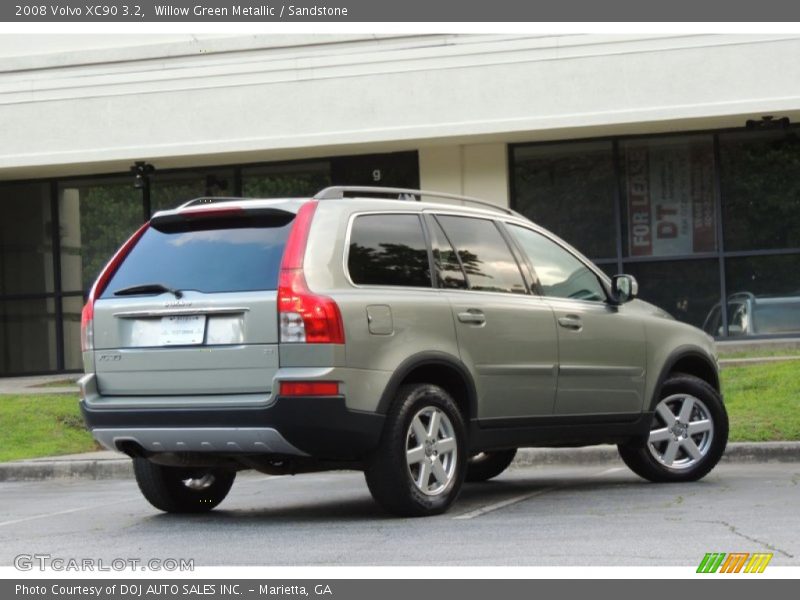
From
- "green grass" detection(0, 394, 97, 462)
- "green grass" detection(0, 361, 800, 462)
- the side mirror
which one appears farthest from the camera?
"green grass" detection(0, 394, 97, 462)

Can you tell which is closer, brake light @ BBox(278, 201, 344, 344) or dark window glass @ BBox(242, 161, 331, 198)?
brake light @ BBox(278, 201, 344, 344)

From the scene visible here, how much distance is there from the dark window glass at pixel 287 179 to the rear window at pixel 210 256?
13.3m

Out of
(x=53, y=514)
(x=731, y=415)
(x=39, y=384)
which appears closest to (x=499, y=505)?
(x=53, y=514)

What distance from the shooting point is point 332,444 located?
305 inches

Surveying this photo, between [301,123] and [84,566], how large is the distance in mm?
14234

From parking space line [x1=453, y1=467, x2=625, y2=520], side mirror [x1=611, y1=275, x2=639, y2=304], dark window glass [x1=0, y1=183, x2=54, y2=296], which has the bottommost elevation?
parking space line [x1=453, y1=467, x2=625, y2=520]

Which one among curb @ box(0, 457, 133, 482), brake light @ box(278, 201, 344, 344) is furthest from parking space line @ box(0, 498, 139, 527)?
brake light @ box(278, 201, 344, 344)

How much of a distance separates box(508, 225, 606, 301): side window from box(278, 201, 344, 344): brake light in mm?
2052

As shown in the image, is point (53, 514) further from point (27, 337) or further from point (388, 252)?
point (27, 337)

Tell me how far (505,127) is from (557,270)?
10413 mm

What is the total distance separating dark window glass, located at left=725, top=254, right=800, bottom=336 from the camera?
19.9 m

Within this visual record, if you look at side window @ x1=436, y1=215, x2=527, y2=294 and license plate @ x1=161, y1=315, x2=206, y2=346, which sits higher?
side window @ x1=436, y1=215, x2=527, y2=294

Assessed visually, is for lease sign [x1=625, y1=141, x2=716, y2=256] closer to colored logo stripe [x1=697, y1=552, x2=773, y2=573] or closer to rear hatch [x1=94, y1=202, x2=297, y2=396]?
rear hatch [x1=94, y1=202, x2=297, y2=396]

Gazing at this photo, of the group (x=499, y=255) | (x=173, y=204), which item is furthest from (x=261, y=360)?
(x=173, y=204)
